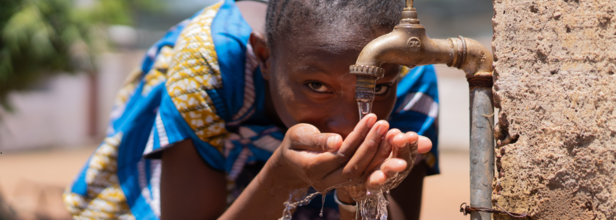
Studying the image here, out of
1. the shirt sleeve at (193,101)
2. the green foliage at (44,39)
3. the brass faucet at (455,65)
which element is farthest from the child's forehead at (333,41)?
the green foliage at (44,39)

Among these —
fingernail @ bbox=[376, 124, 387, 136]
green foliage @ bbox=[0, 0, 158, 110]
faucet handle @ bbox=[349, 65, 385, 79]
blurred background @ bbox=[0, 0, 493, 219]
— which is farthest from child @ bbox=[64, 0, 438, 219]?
blurred background @ bbox=[0, 0, 493, 219]

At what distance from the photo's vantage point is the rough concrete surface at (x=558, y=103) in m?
1.13

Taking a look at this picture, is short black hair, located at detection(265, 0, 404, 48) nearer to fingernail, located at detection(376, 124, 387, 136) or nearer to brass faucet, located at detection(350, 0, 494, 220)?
brass faucet, located at detection(350, 0, 494, 220)

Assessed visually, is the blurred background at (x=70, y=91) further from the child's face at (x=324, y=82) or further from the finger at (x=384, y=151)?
the finger at (x=384, y=151)

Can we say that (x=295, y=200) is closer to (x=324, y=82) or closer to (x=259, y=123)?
(x=324, y=82)

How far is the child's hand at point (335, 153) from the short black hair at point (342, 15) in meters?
0.32

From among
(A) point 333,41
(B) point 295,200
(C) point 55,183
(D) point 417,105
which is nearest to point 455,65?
(A) point 333,41

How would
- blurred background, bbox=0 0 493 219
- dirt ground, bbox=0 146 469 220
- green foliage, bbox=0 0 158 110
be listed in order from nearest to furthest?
green foliage, bbox=0 0 158 110 → blurred background, bbox=0 0 493 219 → dirt ground, bbox=0 146 469 220

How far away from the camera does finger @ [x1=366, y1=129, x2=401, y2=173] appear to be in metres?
1.09

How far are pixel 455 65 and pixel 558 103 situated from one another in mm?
250

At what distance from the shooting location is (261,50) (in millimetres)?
1788

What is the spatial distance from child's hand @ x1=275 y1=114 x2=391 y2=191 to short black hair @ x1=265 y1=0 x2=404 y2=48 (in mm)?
320

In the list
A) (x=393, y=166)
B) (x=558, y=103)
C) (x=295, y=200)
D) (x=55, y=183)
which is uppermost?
(x=558, y=103)

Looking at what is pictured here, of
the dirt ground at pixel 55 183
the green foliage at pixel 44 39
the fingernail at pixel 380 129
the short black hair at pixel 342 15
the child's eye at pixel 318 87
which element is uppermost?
the green foliage at pixel 44 39
